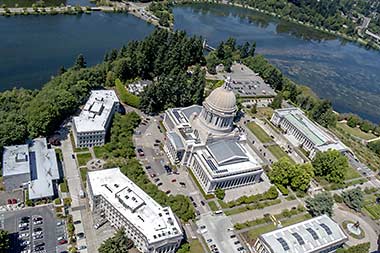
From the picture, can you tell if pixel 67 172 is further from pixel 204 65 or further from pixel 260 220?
pixel 204 65

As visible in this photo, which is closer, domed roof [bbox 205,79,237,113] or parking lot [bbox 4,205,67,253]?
parking lot [bbox 4,205,67,253]

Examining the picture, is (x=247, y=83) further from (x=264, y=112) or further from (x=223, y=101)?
(x=223, y=101)

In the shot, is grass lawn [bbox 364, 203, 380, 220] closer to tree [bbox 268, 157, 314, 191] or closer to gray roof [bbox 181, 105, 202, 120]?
tree [bbox 268, 157, 314, 191]

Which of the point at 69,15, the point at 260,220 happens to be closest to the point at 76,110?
the point at 260,220

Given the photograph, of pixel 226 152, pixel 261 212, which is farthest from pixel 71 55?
pixel 261 212

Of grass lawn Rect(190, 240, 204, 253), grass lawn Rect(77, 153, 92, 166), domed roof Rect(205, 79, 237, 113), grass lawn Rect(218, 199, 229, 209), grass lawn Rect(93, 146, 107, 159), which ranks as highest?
domed roof Rect(205, 79, 237, 113)

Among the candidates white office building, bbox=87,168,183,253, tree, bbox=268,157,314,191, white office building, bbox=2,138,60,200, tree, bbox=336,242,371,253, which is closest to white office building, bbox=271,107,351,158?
tree, bbox=268,157,314,191
